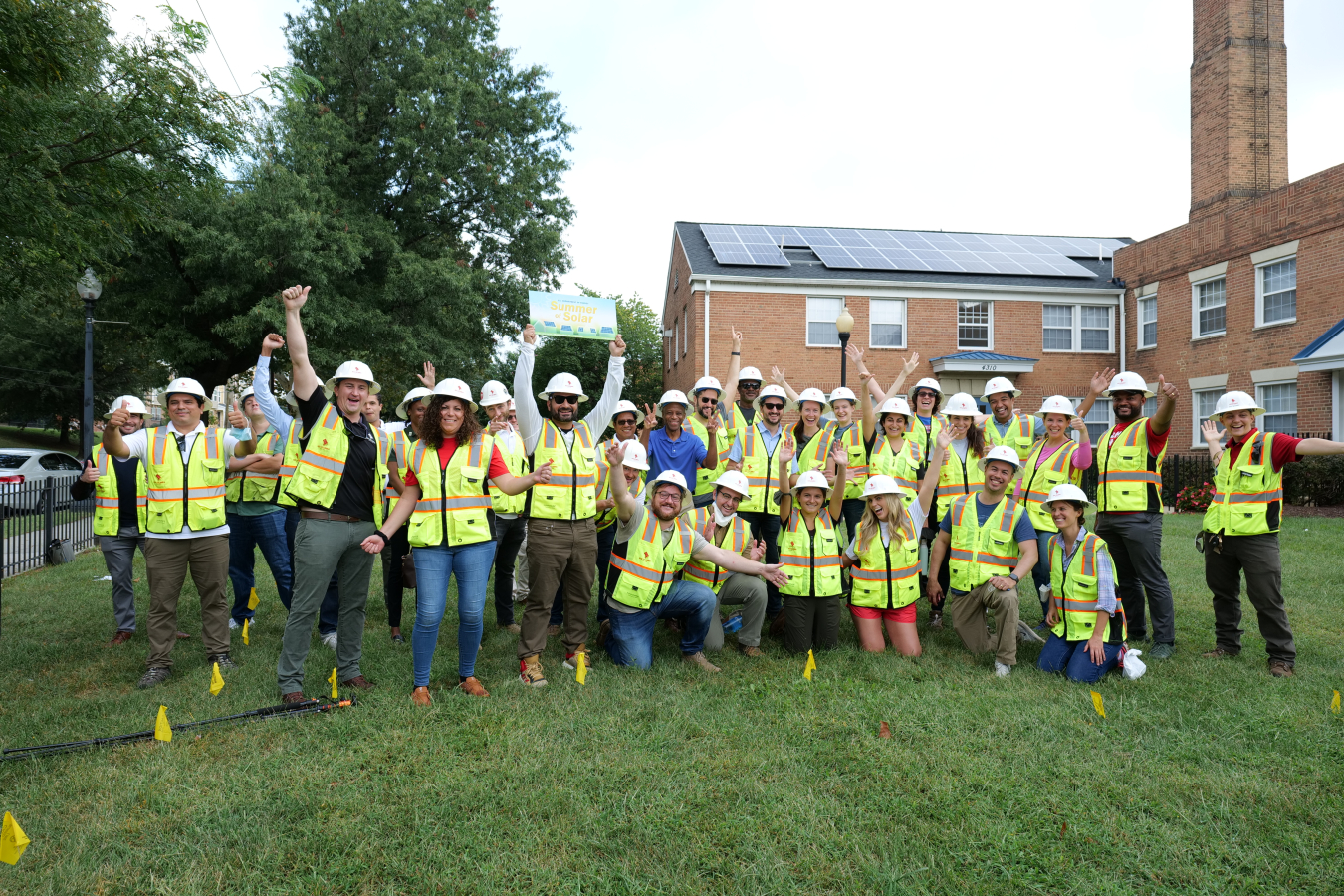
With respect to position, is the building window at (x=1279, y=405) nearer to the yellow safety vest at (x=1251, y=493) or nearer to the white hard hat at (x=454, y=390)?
the yellow safety vest at (x=1251, y=493)

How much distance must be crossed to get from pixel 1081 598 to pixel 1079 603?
0.04 meters

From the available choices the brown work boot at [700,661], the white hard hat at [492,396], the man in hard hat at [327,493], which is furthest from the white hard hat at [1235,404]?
the man in hard hat at [327,493]

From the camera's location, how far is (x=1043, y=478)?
6742 millimetres

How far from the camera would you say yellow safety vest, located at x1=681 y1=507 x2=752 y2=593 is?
612cm

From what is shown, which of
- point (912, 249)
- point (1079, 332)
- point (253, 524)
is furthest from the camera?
point (912, 249)

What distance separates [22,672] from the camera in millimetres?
5734

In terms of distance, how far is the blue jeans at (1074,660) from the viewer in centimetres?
541

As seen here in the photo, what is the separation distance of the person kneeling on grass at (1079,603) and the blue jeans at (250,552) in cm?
641

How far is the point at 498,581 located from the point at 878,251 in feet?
64.3

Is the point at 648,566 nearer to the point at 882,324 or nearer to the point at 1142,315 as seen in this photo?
the point at 882,324

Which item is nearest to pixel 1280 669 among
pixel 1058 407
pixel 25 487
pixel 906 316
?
pixel 1058 407

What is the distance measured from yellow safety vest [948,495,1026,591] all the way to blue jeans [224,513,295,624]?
5861 mm

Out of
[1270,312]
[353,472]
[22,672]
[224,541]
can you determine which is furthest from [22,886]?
[1270,312]

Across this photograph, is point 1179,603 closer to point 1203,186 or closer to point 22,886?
point 22,886
